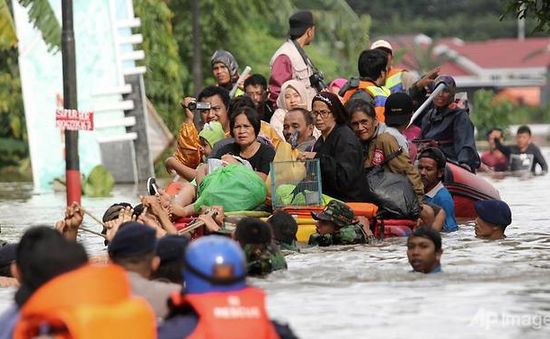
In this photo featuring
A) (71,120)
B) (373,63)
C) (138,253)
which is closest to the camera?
(138,253)

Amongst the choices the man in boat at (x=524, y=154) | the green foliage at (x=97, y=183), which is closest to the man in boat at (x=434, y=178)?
the green foliage at (x=97, y=183)

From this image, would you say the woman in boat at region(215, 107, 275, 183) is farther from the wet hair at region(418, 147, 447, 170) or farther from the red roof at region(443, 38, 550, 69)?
the red roof at region(443, 38, 550, 69)

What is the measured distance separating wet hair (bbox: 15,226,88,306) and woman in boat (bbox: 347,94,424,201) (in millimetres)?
8583

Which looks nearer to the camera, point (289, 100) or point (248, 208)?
point (248, 208)

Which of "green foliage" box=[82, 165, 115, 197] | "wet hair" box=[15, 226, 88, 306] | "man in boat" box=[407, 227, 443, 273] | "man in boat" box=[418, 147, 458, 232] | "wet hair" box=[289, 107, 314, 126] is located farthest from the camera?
"green foliage" box=[82, 165, 115, 197]

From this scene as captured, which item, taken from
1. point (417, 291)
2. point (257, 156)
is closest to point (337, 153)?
point (257, 156)

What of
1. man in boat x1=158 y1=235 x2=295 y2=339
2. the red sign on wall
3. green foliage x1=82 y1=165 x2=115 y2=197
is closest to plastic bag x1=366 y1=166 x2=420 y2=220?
the red sign on wall

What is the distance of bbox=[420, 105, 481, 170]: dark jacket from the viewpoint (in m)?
18.9

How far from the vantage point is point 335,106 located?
15500 mm

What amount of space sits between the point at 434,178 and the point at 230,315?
9.34m

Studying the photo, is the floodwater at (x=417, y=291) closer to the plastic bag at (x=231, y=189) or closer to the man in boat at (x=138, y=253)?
the plastic bag at (x=231, y=189)

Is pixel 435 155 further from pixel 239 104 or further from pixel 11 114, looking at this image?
pixel 11 114

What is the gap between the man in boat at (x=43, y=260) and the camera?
7262mm

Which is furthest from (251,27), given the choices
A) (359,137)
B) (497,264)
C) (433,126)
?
(497,264)
